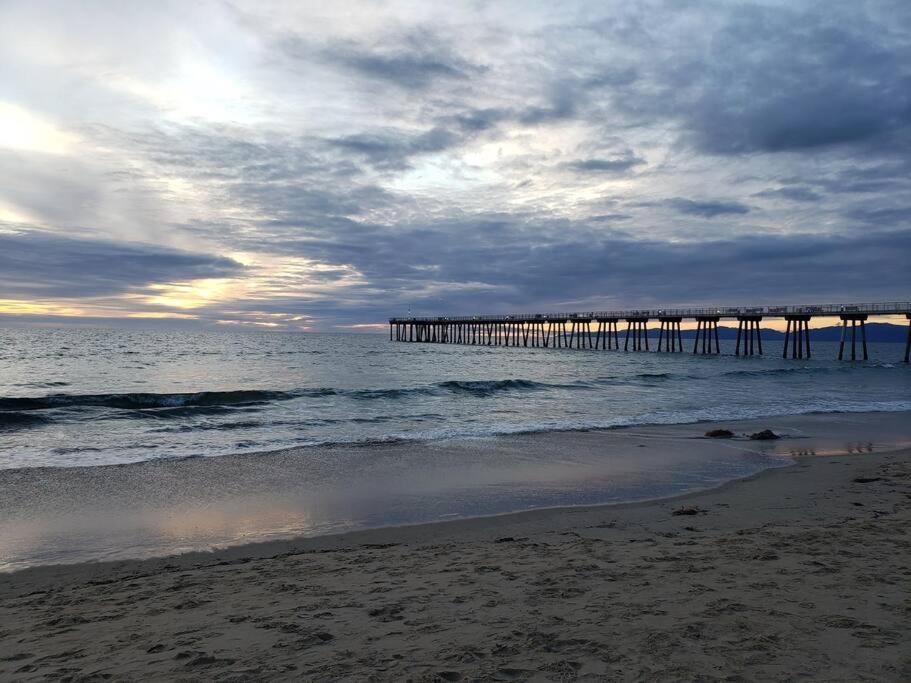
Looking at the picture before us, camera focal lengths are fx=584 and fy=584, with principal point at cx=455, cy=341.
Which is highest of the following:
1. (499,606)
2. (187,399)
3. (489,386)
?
(499,606)

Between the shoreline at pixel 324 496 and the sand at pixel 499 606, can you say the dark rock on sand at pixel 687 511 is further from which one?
the shoreline at pixel 324 496

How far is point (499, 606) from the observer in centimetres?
473

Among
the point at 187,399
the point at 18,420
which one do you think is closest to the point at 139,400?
the point at 187,399

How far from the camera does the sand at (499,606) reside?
147 inches

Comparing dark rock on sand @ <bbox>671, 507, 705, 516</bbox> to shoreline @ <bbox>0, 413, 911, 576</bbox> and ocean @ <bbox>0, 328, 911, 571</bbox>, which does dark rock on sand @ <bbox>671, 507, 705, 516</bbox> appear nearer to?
shoreline @ <bbox>0, 413, 911, 576</bbox>

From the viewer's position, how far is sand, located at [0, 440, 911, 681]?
372 cm

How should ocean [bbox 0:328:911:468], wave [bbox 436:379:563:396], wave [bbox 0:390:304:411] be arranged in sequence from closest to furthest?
1. ocean [bbox 0:328:911:468]
2. wave [bbox 0:390:304:411]
3. wave [bbox 436:379:563:396]

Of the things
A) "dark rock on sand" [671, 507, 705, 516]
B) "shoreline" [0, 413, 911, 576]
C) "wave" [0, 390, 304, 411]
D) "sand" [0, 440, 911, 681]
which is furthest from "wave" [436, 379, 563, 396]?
"sand" [0, 440, 911, 681]

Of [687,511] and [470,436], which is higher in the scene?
[687,511]

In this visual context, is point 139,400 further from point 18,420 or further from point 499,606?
point 499,606

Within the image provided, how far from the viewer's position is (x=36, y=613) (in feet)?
17.0

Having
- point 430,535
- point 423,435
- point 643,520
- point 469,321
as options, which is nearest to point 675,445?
point 423,435

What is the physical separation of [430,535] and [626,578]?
2.99m

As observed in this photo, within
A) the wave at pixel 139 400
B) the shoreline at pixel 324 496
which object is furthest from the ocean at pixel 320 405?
the shoreline at pixel 324 496
